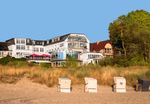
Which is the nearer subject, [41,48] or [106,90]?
[106,90]

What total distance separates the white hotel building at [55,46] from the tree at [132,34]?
23901 mm

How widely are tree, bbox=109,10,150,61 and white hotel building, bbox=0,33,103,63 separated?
23.9m

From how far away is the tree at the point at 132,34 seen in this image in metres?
66.5

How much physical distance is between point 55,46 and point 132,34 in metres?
53.7

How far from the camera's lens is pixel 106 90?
2709cm

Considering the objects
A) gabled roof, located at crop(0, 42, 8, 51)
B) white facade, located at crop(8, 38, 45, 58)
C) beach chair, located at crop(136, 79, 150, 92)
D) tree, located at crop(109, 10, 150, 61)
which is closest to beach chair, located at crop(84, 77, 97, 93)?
beach chair, located at crop(136, 79, 150, 92)

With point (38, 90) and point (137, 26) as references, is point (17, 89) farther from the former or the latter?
point (137, 26)

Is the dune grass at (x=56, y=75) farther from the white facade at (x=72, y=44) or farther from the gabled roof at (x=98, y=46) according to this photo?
the gabled roof at (x=98, y=46)

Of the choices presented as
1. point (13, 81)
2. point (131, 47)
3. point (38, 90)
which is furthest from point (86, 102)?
point (131, 47)

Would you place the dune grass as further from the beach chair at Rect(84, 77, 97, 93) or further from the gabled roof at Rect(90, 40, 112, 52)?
the gabled roof at Rect(90, 40, 112, 52)

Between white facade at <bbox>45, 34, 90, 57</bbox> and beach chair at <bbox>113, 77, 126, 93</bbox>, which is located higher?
white facade at <bbox>45, 34, 90, 57</bbox>

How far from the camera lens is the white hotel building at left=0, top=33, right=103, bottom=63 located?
366 feet

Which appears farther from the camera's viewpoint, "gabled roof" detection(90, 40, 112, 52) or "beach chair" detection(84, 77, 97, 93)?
"gabled roof" detection(90, 40, 112, 52)

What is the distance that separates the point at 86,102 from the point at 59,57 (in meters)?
88.6
